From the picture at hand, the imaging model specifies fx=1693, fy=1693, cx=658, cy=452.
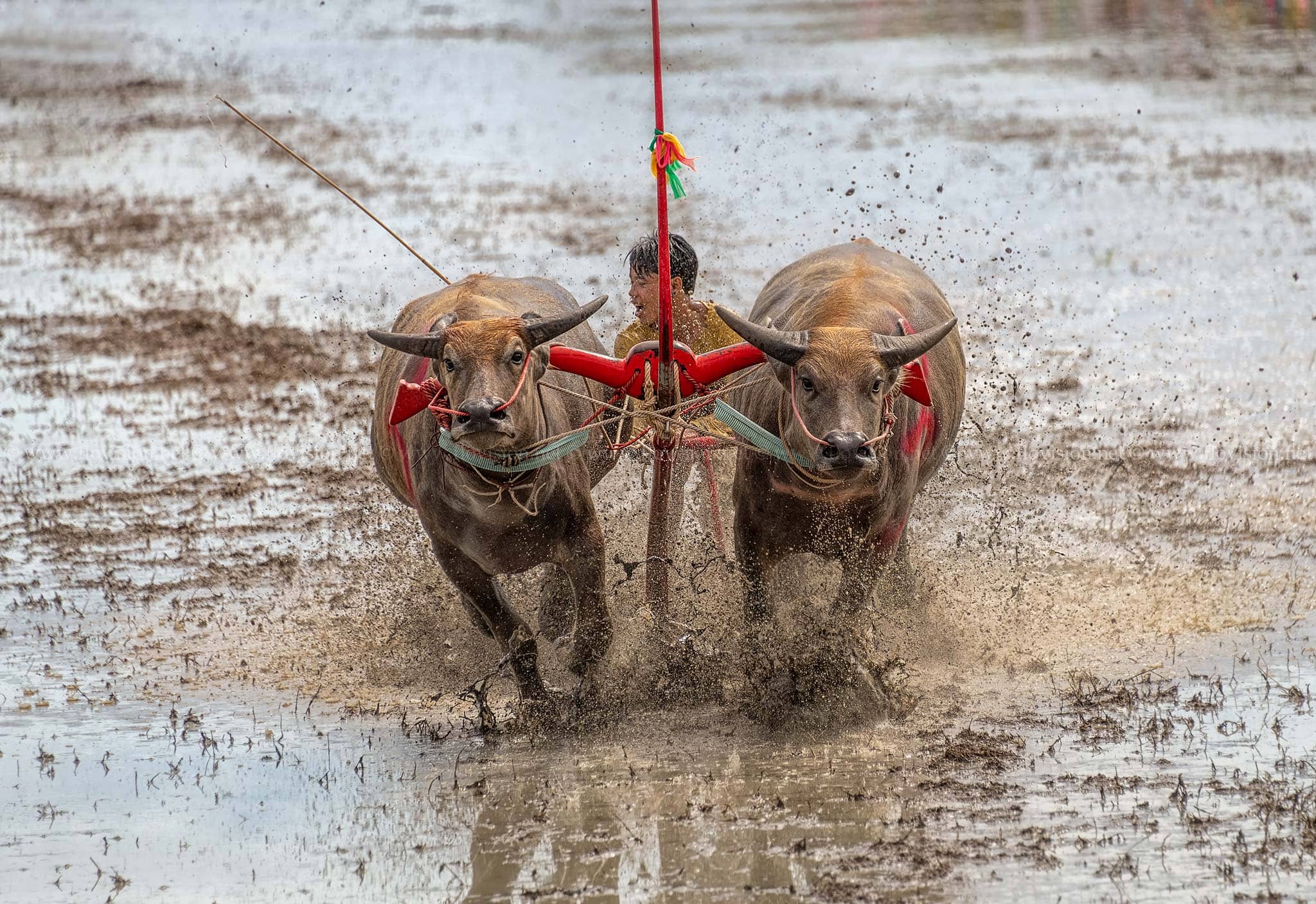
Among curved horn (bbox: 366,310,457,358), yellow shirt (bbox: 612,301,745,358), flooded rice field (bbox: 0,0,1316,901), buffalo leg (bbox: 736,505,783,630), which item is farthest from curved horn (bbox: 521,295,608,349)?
yellow shirt (bbox: 612,301,745,358)

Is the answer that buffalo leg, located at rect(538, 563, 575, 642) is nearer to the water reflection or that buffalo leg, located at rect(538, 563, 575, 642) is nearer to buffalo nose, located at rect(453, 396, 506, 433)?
buffalo nose, located at rect(453, 396, 506, 433)

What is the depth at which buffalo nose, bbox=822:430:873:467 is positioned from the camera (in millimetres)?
5199

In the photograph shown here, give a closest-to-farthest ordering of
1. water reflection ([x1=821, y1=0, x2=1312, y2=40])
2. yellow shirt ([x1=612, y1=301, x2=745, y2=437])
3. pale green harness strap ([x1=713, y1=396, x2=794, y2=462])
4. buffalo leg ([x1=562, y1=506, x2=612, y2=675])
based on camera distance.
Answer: pale green harness strap ([x1=713, y1=396, x2=794, y2=462]) → buffalo leg ([x1=562, y1=506, x2=612, y2=675]) → yellow shirt ([x1=612, y1=301, x2=745, y2=437]) → water reflection ([x1=821, y1=0, x2=1312, y2=40])

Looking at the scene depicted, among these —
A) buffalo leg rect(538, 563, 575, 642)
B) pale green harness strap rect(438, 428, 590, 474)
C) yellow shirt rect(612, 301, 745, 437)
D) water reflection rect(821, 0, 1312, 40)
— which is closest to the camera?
pale green harness strap rect(438, 428, 590, 474)

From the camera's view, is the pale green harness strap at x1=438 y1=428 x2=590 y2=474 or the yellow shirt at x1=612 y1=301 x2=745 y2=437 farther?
the yellow shirt at x1=612 y1=301 x2=745 y2=437

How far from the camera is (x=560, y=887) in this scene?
4.91m

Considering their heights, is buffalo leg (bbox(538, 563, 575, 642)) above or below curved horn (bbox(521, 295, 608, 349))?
below

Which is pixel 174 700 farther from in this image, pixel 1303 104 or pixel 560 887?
pixel 1303 104

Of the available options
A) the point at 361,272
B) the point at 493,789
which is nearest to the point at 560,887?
the point at 493,789

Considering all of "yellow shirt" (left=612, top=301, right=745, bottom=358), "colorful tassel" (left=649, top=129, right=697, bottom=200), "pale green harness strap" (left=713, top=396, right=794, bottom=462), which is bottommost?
"pale green harness strap" (left=713, top=396, right=794, bottom=462)

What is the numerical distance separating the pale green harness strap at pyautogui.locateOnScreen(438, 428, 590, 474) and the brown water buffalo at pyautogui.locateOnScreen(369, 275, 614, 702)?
3cm

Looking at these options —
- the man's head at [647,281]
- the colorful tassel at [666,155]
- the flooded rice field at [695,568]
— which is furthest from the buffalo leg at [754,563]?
the man's head at [647,281]

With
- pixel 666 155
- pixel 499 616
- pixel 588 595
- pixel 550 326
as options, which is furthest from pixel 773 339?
pixel 499 616

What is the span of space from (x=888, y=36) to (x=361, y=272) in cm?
1559
